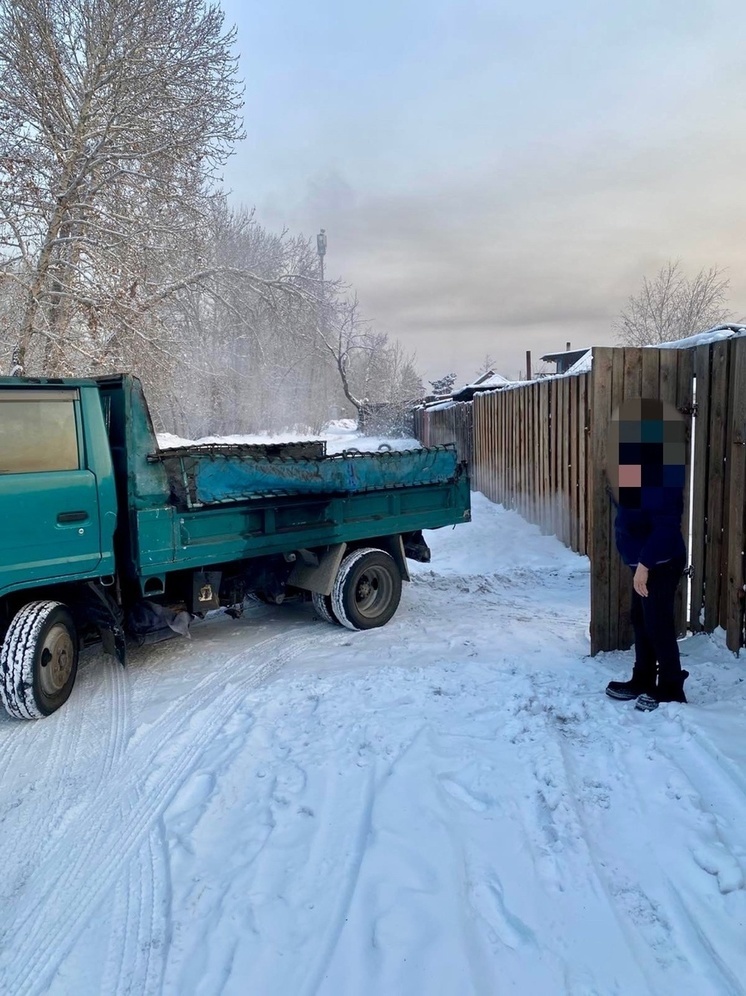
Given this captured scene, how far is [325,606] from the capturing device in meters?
6.20

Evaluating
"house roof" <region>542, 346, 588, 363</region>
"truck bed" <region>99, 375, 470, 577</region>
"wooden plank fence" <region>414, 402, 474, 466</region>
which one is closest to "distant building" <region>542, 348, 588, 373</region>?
"house roof" <region>542, 346, 588, 363</region>

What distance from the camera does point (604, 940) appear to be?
2256 millimetres

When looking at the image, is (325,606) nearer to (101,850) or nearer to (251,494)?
(251,494)

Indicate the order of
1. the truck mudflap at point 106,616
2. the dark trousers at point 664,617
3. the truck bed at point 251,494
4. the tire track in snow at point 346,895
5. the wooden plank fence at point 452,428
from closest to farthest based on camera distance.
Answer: the tire track in snow at point 346,895 → the dark trousers at point 664,617 → the truck mudflap at point 106,616 → the truck bed at point 251,494 → the wooden plank fence at point 452,428

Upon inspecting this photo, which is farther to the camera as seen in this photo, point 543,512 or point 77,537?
point 543,512

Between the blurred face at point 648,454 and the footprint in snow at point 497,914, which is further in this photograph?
the blurred face at point 648,454

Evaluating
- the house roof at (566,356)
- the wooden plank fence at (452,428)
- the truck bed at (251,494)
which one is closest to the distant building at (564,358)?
the house roof at (566,356)

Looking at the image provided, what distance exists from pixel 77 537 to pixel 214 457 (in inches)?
45.7

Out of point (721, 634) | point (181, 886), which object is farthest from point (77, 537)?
point (721, 634)

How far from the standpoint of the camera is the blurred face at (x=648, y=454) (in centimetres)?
375

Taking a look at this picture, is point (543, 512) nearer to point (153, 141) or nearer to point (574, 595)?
point (574, 595)

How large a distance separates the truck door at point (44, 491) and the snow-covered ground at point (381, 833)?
105 cm

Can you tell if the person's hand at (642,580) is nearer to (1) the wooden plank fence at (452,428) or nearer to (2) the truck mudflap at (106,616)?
(2) the truck mudflap at (106,616)

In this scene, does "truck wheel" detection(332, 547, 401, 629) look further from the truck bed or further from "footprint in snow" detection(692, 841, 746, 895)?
"footprint in snow" detection(692, 841, 746, 895)
